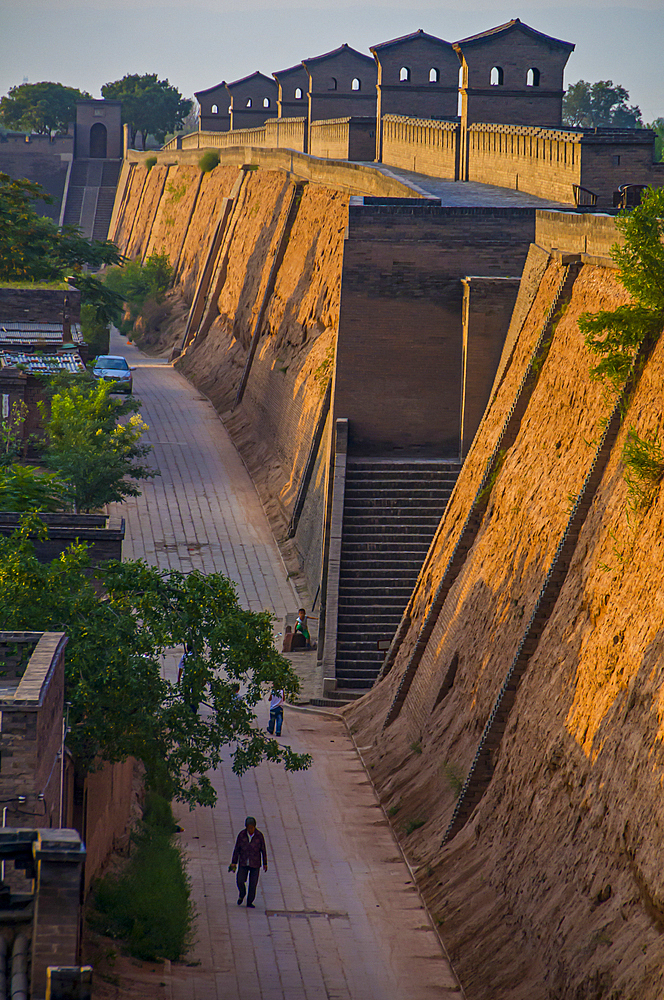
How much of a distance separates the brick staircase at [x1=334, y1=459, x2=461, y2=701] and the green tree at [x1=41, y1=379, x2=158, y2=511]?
4282 millimetres

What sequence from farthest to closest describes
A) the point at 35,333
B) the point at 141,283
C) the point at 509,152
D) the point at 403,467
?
the point at 141,283 → the point at 509,152 → the point at 35,333 → the point at 403,467

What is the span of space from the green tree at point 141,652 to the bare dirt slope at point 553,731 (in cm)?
239

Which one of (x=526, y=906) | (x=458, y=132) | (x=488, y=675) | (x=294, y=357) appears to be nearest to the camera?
(x=526, y=906)

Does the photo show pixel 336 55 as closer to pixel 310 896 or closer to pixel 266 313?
pixel 266 313

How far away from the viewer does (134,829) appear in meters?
15.2

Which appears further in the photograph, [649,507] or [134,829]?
[134,829]

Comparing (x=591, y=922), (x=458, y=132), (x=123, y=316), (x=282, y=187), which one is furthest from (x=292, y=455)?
(x=123, y=316)

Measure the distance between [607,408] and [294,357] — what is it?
18.9 meters

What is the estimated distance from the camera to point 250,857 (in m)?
14.0

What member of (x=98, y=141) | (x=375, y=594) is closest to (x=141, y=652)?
(x=375, y=594)

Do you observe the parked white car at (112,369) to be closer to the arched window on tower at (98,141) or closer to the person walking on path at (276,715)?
the person walking on path at (276,715)

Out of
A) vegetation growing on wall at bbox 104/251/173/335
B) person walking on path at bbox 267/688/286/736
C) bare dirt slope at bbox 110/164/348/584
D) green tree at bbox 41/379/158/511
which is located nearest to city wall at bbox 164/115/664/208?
bare dirt slope at bbox 110/164/348/584

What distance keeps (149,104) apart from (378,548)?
249 ft

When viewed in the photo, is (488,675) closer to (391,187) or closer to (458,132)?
(391,187)
